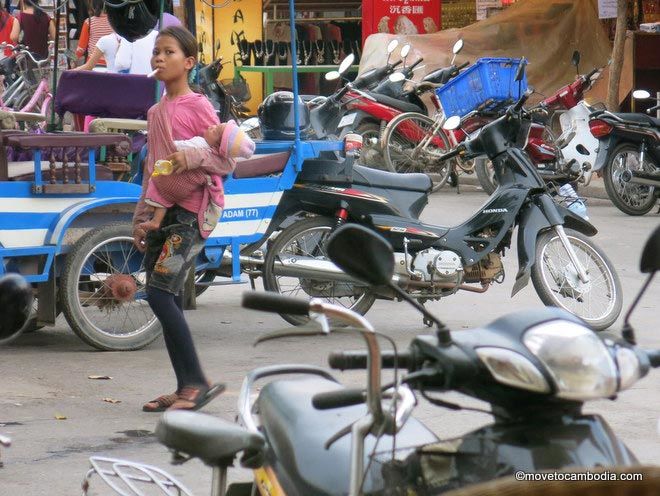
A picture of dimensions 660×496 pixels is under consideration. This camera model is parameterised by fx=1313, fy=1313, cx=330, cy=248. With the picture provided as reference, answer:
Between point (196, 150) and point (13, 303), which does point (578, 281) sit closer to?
point (196, 150)

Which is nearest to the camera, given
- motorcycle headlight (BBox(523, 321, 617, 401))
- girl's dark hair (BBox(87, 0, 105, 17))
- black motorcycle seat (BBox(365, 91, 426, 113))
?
motorcycle headlight (BBox(523, 321, 617, 401))

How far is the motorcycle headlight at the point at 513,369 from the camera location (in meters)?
2.15

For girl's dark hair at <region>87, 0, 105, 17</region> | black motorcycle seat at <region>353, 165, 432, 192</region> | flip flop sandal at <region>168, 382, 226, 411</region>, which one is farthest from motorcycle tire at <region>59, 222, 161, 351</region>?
girl's dark hair at <region>87, 0, 105, 17</region>

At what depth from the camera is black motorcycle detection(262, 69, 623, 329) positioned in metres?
7.76

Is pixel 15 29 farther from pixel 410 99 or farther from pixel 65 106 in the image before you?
pixel 65 106

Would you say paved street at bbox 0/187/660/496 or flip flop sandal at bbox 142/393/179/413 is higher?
flip flop sandal at bbox 142/393/179/413

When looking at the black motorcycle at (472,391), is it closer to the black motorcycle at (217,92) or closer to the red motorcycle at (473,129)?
the black motorcycle at (217,92)

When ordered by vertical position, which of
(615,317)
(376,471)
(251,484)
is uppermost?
(376,471)

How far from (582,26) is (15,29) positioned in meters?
8.86

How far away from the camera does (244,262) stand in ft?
26.2

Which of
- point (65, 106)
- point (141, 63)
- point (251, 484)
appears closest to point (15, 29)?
point (141, 63)

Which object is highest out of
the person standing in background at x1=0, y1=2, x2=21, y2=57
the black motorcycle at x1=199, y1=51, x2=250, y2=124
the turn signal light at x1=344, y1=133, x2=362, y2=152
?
the person standing in background at x1=0, y1=2, x2=21, y2=57

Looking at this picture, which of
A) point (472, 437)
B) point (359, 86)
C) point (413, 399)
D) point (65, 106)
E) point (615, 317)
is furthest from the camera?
point (359, 86)

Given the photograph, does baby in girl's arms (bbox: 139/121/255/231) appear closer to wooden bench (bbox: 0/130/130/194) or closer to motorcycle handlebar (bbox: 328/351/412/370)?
wooden bench (bbox: 0/130/130/194)
